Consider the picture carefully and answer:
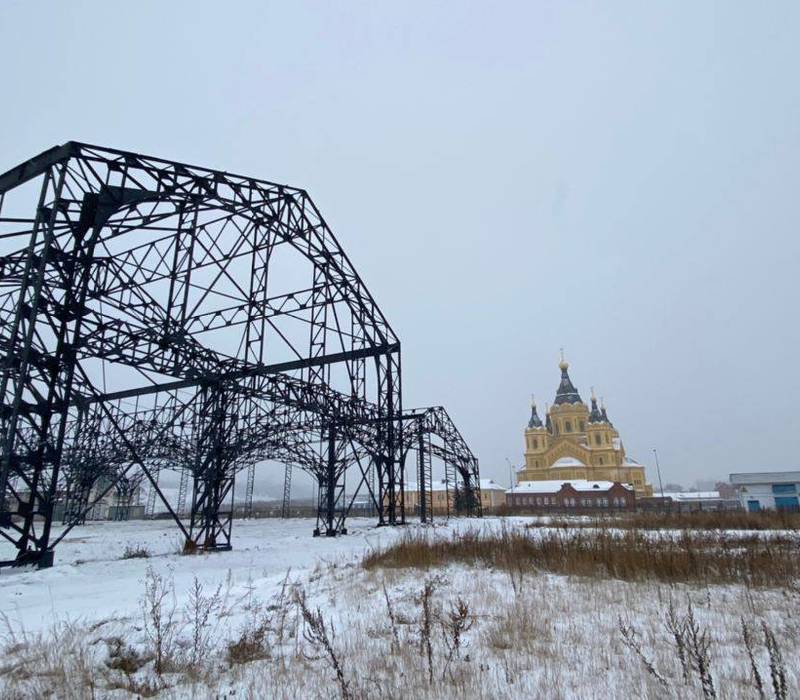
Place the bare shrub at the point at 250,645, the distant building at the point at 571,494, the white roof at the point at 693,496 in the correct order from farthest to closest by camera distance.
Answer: the white roof at the point at 693,496
the distant building at the point at 571,494
the bare shrub at the point at 250,645

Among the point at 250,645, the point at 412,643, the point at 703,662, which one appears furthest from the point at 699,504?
the point at 250,645

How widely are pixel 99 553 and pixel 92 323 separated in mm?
8591

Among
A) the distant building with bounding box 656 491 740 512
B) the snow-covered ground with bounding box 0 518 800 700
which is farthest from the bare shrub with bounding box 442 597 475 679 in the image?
the distant building with bounding box 656 491 740 512

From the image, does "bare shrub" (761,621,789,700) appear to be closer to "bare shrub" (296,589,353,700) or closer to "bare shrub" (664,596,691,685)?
"bare shrub" (664,596,691,685)

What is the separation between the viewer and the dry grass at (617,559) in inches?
292

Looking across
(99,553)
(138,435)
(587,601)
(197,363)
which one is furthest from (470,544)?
(138,435)

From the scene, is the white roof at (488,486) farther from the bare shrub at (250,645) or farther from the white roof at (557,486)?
the bare shrub at (250,645)

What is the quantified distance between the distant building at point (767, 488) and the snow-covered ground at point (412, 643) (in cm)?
5281

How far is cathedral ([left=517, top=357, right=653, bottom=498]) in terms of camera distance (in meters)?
82.8

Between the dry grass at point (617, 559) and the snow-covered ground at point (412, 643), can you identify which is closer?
the snow-covered ground at point (412, 643)

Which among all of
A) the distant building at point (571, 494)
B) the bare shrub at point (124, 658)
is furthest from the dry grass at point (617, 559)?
the distant building at point (571, 494)

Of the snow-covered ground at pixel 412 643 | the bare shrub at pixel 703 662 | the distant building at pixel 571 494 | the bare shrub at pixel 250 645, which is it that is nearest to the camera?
the bare shrub at pixel 703 662

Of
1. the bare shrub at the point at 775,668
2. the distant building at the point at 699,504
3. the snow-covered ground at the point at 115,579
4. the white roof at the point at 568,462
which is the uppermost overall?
the white roof at the point at 568,462

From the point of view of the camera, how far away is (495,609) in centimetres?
565
